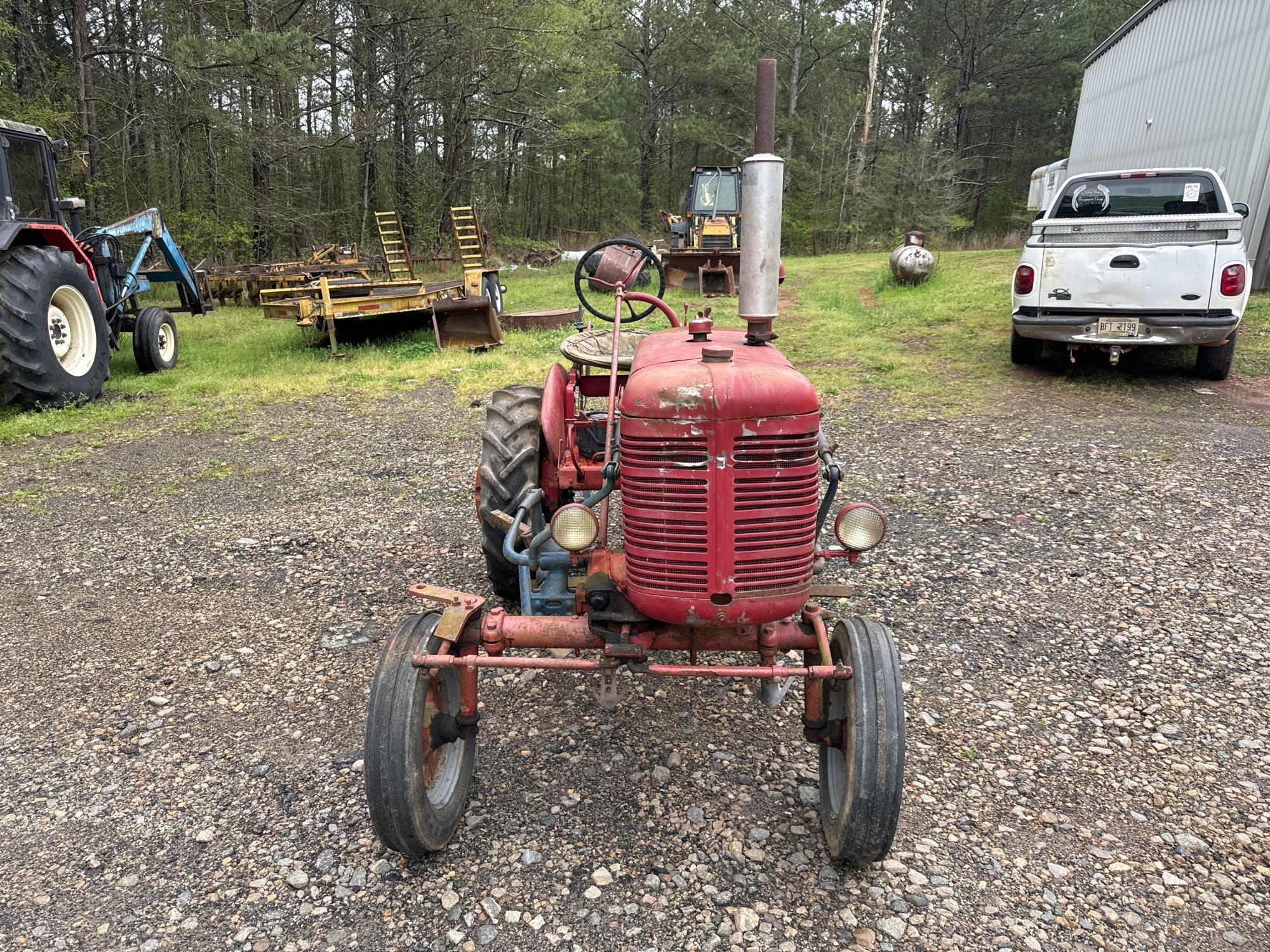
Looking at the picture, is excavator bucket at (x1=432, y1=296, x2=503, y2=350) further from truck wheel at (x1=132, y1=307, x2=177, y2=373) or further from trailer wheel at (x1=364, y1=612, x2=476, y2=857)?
trailer wheel at (x1=364, y1=612, x2=476, y2=857)

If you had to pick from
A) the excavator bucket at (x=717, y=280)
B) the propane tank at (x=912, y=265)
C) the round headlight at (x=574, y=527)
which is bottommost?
the round headlight at (x=574, y=527)

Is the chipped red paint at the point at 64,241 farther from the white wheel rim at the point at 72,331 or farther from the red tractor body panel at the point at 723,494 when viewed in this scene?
the red tractor body panel at the point at 723,494

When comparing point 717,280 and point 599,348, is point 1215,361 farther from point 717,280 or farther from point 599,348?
point 717,280

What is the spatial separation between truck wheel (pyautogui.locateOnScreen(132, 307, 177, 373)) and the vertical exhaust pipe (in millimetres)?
7810

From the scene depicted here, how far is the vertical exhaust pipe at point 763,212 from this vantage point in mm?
2398

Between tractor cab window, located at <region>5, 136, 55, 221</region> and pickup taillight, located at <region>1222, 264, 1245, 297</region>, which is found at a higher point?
tractor cab window, located at <region>5, 136, 55, 221</region>

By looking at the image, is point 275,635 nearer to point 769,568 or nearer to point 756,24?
point 769,568

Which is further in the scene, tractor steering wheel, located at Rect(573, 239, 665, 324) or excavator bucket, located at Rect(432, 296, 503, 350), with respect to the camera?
excavator bucket, located at Rect(432, 296, 503, 350)

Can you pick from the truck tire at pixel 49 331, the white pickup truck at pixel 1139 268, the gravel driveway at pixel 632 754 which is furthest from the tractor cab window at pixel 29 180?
the white pickup truck at pixel 1139 268

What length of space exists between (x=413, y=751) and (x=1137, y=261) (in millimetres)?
6748

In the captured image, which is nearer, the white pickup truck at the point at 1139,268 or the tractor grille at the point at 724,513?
the tractor grille at the point at 724,513

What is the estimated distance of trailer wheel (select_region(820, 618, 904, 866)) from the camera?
2.03 m

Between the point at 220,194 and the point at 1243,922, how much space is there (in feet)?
62.2

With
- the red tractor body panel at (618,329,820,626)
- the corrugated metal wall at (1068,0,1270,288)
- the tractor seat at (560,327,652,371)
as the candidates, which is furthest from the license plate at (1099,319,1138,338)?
the red tractor body panel at (618,329,820,626)
